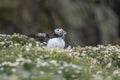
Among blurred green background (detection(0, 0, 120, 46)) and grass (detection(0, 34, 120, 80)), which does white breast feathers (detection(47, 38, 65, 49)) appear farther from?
blurred green background (detection(0, 0, 120, 46))

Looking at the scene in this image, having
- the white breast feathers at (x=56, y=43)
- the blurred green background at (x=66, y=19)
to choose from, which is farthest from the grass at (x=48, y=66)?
the blurred green background at (x=66, y=19)

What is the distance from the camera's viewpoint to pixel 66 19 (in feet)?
108

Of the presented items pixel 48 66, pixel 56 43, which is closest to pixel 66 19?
pixel 56 43

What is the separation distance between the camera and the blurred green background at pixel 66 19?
31.8 metres

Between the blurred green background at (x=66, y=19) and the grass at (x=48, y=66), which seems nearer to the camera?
the grass at (x=48, y=66)

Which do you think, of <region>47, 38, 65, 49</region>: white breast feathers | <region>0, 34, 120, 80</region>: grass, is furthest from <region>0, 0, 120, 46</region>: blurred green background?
<region>0, 34, 120, 80</region>: grass

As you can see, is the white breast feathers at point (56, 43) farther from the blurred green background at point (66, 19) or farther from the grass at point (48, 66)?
the blurred green background at point (66, 19)

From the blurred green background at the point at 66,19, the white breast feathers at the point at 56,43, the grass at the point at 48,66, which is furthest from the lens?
the blurred green background at the point at 66,19

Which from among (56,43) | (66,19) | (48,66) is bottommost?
(48,66)

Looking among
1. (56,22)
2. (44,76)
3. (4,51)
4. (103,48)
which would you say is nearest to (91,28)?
(56,22)

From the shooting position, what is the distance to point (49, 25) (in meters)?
33.8

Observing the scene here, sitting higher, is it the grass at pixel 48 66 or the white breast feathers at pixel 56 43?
the white breast feathers at pixel 56 43

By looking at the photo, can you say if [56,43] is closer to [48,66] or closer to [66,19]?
[48,66]

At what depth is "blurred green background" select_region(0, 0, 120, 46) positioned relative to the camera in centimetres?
3183
